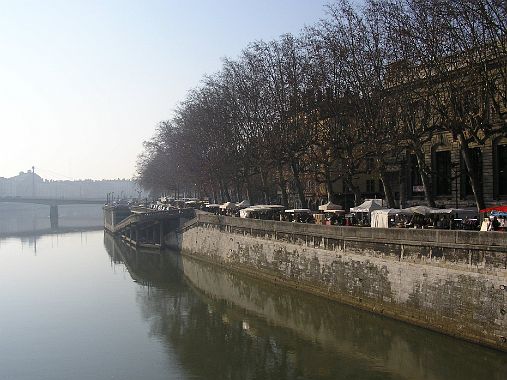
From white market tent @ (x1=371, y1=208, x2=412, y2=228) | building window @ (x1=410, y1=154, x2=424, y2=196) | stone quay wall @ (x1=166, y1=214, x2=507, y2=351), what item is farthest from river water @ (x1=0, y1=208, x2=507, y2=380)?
building window @ (x1=410, y1=154, x2=424, y2=196)

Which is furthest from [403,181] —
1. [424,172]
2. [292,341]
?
[292,341]

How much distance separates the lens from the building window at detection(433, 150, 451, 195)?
54.3 m

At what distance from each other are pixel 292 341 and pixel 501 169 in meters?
25.2

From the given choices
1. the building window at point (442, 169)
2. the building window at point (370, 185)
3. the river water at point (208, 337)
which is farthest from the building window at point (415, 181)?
the river water at point (208, 337)

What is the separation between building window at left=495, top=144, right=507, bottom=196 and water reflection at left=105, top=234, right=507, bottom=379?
59.9 ft

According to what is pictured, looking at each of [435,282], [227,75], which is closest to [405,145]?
[435,282]

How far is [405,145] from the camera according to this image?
46.7m

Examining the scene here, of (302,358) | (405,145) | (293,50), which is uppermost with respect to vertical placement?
(293,50)

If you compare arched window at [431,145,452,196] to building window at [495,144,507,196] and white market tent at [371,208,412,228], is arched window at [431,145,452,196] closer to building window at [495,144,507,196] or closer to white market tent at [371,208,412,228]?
building window at [495,144,507,196]

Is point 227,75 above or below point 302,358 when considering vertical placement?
above

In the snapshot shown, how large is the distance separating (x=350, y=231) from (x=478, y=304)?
1168cm

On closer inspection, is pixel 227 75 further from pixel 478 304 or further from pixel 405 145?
pixel 478 304

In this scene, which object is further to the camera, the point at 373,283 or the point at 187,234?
the point at 187,234

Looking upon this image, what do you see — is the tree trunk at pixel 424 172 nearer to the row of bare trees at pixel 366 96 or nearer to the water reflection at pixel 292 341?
the row of bare trees at pixel 366 96
